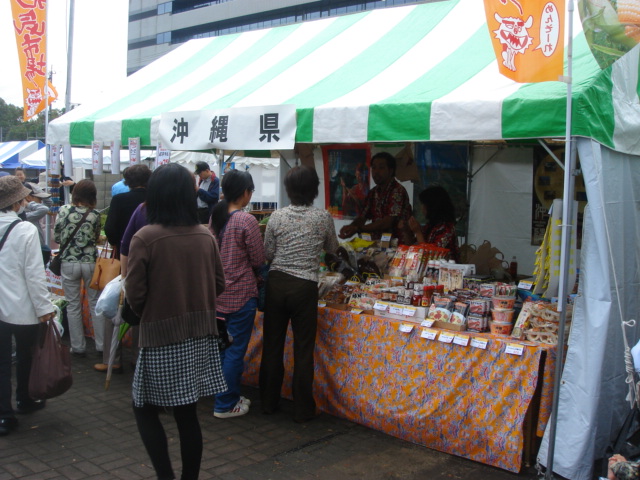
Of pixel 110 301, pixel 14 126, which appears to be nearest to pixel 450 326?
pixel 110 301

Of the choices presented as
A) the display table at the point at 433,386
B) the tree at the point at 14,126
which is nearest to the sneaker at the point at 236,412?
the display table at the point at 433,386

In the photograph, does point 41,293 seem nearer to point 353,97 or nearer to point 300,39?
point 353,97

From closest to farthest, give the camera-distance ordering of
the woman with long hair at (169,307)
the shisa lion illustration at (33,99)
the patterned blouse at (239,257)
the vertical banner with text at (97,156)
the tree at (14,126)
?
the woman with long hair at (169,307) < the patterned blouse at (239,257) < the vertical banner with text at (97,156) < the shisa lion illustration at (33,99) < the tree at (14,126)

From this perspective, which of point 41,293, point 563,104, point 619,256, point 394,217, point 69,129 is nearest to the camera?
point 563,104

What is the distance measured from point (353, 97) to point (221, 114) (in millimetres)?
1290

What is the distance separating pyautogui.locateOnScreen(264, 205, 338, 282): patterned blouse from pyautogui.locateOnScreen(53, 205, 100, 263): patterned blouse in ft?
7.18

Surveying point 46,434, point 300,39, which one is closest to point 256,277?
point 46,434

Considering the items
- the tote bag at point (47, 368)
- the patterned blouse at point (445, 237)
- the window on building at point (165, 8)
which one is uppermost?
the window on building at point (165, 8)

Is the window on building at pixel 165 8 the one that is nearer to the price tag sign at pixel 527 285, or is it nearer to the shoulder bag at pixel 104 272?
the shoulder bag at pixel 104 272

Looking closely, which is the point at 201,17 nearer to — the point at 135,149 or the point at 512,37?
the point at 135,149

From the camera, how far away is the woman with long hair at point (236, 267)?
4.32m

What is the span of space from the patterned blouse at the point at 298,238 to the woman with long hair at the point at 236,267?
0.13 meters

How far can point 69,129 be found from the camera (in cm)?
685

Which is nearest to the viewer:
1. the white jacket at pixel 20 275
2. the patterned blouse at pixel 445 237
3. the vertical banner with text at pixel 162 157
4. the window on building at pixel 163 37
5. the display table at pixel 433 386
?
the display table at pixel 433 386
